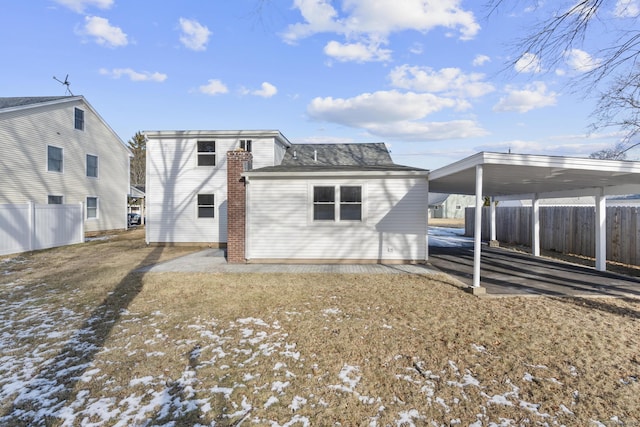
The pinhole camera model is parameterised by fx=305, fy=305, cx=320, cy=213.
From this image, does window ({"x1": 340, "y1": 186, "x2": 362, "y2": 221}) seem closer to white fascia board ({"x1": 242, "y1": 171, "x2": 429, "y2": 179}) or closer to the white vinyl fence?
white fascia board ({"x1": 242, "y1": 171, "x2": 429, "y2": 179})

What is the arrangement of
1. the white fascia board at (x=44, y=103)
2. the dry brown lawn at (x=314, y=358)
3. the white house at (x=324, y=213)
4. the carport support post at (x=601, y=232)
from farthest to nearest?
the white fascia board at (x=44, y=103) < the white house at (x=324, y=213) < the carport support post at (x=601, y=232) < the dry brown lawn at (x=314, y=358)

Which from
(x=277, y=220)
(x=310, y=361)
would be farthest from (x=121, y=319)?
(x=277, y=220)

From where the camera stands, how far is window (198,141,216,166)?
14336 mm

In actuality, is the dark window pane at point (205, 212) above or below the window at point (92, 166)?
below

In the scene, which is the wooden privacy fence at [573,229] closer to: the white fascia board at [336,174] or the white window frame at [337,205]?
the white fascia board at [336,174]

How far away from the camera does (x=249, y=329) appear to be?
15.3ft

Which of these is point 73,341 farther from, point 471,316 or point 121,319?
point 471,316

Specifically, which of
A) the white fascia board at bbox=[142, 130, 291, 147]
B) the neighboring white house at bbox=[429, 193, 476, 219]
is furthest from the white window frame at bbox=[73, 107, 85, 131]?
the neighboring white house at bbox=[429, 193, 476, 219]

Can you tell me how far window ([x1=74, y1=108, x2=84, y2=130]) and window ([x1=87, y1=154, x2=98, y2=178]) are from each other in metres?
1.74

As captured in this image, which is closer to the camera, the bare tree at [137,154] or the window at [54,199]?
the window at [54,199]

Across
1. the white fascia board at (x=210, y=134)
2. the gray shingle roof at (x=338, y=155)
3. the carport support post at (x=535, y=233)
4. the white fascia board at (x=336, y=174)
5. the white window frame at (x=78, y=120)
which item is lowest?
the carport support post at (x=535, y=233)

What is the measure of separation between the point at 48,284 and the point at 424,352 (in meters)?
8.64

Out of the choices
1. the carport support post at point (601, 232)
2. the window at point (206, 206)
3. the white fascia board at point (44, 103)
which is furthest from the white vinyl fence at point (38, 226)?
the carport support post at point (601, 232)

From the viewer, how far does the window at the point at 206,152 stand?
14336mm
